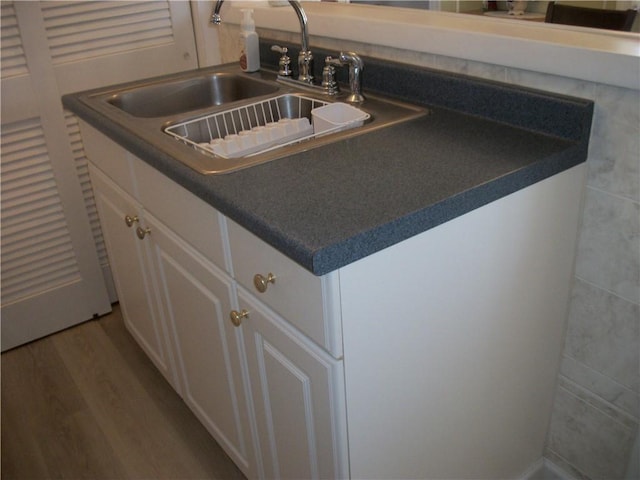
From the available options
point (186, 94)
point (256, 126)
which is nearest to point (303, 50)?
point (256, 126)

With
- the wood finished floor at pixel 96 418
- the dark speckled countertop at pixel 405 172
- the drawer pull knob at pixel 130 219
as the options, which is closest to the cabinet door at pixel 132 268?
the drawer pull knob at pixel 130 219

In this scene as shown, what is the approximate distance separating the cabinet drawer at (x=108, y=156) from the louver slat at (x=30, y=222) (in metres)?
0.30

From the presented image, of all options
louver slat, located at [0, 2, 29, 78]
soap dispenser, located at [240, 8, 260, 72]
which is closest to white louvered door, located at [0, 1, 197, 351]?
louver slat, located at [0, 2, 29, 78]

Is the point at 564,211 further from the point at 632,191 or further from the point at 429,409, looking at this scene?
the point at 429,409

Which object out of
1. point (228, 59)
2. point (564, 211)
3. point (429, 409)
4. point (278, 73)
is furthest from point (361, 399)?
point (228, 59)

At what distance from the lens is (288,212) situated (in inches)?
37.6

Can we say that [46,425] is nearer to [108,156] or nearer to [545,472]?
[108,156]

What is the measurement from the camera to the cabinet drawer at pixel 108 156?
5.08ft

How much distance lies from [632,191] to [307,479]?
2.65 feet

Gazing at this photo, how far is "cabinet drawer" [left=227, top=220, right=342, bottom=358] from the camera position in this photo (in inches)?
35.4

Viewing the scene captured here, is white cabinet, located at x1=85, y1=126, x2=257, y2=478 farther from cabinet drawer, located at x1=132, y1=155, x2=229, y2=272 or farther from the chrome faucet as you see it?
the chrome faucet

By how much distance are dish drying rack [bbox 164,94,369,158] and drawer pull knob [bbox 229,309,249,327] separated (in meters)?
0.41

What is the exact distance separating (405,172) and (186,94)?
1043mm

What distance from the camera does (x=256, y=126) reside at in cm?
162
